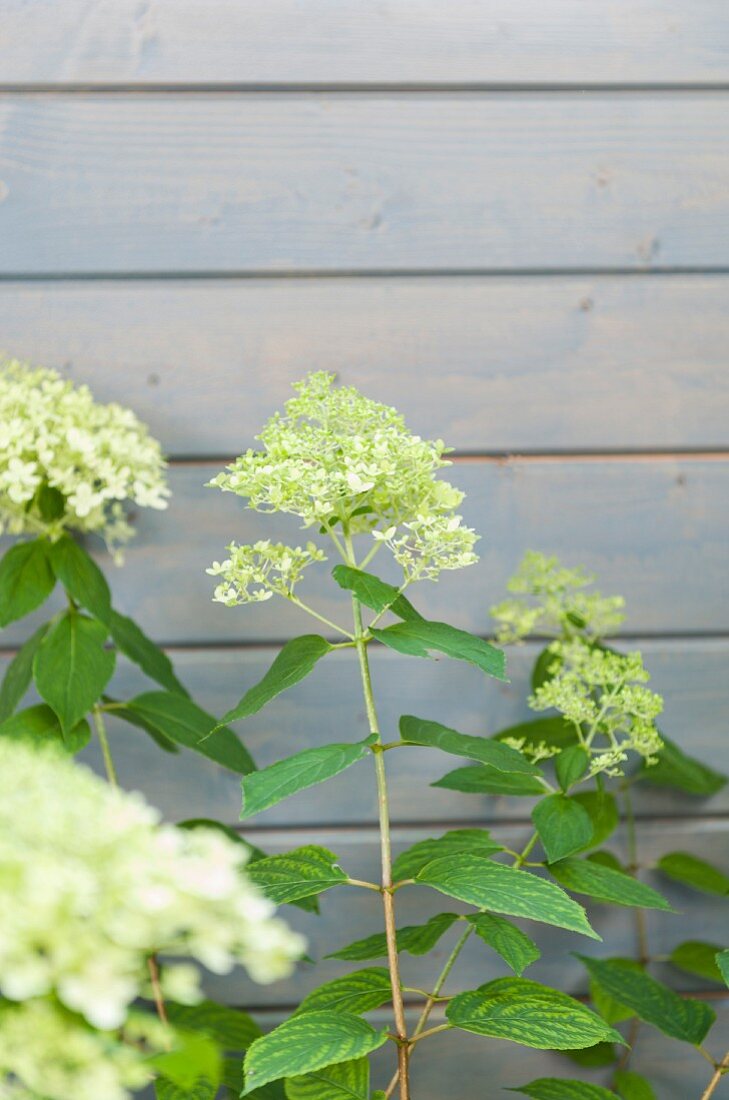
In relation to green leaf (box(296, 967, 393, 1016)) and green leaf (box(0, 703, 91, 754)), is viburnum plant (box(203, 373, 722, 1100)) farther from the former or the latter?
green leaf (box(0, 703, 91, 754))

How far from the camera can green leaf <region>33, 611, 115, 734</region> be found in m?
0.82

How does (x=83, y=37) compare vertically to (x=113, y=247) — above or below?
above

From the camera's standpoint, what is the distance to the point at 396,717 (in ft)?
3.63

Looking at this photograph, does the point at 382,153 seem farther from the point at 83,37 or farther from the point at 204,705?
the point at 204,705

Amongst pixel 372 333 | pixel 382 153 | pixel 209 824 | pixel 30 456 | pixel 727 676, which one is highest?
pixel 382 153

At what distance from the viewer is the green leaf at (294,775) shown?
0.63m

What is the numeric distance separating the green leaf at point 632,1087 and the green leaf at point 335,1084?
461 millimetres

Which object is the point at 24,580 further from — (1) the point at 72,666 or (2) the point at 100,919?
(2) the point at 100,919

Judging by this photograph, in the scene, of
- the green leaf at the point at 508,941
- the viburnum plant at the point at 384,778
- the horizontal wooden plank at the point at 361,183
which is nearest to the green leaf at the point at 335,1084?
the viburnum plant at the point at 384,778

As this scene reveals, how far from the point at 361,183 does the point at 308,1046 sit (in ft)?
2.88

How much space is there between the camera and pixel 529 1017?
675 millimetres

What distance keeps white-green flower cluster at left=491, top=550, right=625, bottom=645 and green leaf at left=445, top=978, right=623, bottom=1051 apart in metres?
0.38

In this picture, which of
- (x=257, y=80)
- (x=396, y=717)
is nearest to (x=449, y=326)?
(x=257, y=80)

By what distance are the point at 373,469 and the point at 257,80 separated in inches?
25.0
